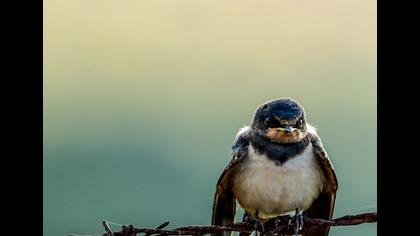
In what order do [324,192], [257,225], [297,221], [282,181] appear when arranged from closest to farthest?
1. [297,221]
2. [257,225]
3. [282,181]
4. [324,192]

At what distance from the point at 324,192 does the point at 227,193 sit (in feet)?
1.82

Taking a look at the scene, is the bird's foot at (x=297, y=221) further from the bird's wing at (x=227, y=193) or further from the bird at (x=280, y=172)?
the bird's wing at (x=227, y=193)

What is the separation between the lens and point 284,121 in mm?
4875

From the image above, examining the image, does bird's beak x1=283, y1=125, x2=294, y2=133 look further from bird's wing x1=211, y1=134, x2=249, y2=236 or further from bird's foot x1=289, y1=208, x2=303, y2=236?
bird's foot x1=289, y1=208, x2=303, y2=236

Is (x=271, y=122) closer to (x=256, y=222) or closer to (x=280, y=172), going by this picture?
(x=280, y=172)

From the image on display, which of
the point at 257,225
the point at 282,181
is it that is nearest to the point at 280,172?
the point at 282,181

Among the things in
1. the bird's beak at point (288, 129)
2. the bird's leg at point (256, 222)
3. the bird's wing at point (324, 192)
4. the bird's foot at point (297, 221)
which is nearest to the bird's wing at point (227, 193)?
the bird's leg at point (256, 222)

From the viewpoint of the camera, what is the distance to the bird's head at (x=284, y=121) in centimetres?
487

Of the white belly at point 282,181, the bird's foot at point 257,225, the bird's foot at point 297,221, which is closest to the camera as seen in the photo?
the bird's foot at point 297,221

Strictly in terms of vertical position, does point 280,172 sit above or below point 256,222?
above

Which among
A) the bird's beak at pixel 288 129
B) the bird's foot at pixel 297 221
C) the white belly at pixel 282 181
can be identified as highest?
the bird's beak at pixel 288 129

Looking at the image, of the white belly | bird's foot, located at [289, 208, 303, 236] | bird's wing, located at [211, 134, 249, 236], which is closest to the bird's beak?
the white belly
